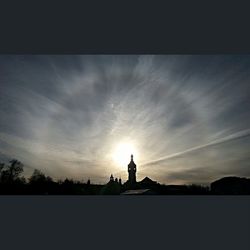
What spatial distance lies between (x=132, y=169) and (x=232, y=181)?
11226mm

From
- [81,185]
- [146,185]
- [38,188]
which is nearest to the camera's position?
[38,188]

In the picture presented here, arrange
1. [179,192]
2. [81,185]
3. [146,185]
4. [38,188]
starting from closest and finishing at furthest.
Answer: [179,192], [38,188], [81,185], [146,185]

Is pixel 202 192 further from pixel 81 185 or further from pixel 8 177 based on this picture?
pixel 8 177

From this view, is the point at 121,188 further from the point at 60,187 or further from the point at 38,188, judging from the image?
the point at 38,188

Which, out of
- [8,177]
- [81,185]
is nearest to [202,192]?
[81,185]

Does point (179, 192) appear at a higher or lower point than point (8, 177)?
lower

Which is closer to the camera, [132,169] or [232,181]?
[232,181]

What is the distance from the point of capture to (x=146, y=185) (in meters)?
27.8

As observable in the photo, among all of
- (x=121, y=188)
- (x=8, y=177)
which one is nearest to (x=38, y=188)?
(x=8, y=177)

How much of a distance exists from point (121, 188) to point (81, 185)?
5385 millimetres

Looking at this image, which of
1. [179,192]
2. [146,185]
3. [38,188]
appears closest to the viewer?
[179,192]

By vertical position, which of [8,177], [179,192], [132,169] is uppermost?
[132,169]

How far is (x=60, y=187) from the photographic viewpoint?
2484 cm

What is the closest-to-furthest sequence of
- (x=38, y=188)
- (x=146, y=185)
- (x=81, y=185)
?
(x=38, y=188) < (x=81, y=185) < (x=146, y=185)
